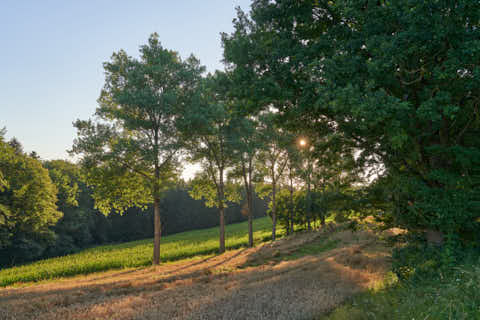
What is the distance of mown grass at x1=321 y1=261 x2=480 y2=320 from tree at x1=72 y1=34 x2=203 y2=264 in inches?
589

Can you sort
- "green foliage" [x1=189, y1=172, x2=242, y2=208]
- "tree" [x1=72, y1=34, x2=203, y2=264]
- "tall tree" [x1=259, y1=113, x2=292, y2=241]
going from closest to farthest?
"tree" [x1=72, y1=34, x2=203, y2=264] < "green foliage" [x1=189, y1=172, x2=242, y2=208] < "tall tree" [x1=259, y1=113, x2=292, y2=241]

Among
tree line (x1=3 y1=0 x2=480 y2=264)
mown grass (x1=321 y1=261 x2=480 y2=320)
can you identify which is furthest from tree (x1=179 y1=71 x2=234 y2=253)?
mown grass (x1=321 y1=261 x2=480 y2=320)

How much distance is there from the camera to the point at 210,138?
74.3 ft

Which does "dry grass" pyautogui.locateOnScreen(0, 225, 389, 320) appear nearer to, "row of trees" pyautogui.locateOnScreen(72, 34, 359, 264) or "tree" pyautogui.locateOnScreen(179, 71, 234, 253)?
"row of trees" pyautogui.locateOnScreen(72, 34, 359, 264)

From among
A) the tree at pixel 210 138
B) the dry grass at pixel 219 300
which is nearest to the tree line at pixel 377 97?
the dry grass at pixel 219 300

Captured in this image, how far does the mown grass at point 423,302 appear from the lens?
3.65 metres

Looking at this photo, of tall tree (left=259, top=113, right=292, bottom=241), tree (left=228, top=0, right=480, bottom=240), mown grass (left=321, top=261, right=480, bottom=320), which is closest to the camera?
mown grass (left=321, top=261, right=480, bottom=320)

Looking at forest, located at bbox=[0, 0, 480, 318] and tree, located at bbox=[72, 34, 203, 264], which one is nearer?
forest, located at bbox=[0, 0, 480, 318]

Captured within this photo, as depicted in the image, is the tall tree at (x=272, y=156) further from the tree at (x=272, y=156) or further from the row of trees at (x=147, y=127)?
the row of trees at (x=147, y=127)

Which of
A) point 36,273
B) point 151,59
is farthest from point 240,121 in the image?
point 36,273

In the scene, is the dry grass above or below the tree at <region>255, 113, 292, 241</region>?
below

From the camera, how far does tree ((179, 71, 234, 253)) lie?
1869 centimetres

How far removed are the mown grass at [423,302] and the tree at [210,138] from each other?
14856mm

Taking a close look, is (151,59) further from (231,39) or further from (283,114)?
(283,114)
